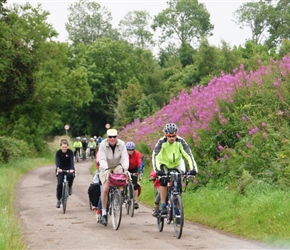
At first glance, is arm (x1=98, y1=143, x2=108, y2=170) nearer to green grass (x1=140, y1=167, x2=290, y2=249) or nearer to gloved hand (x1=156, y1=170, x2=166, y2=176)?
gloved hand (x1=156, y1=170, x2=166, y2=176)

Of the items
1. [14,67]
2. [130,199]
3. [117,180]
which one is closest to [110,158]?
[117,180]

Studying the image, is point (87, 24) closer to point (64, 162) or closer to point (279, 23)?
point (279, 23)

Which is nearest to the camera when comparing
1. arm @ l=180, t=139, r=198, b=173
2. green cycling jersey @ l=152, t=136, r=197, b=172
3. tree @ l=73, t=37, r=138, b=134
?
arm @ l=180, t=139, r=198, b=173

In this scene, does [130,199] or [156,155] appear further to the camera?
[130,199]

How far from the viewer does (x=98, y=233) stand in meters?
14.0

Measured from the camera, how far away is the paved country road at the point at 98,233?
39.6ft

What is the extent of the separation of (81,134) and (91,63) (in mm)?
9695

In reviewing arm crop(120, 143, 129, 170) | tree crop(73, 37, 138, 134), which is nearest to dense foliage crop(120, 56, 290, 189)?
arm crop(120, 143, 129, 170)

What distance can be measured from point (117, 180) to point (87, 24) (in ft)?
304

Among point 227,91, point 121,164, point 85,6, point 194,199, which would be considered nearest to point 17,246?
point 121,164

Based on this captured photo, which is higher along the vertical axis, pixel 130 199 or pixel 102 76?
pixel 102 76

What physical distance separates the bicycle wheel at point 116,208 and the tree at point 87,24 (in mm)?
90668

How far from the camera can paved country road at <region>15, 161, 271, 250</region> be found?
12078 millimetres

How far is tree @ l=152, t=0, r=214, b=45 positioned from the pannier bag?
8658cm
